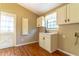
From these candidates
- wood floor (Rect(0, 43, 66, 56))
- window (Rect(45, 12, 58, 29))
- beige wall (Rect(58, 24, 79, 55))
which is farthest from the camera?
window (Rect(45, 12, 58, 29))

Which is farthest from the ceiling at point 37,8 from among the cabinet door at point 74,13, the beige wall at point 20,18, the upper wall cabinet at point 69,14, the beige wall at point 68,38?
the cabinet door at point 74,13

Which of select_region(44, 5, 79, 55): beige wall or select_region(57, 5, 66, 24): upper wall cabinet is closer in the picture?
select_region(44, 5, 79, 55): beige wall

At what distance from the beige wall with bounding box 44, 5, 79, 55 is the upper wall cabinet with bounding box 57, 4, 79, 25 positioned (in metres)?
0.29

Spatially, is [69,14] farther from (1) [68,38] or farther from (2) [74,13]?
(1) [68,38]

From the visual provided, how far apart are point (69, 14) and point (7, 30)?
9.25 feet

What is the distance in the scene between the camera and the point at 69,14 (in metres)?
2.51

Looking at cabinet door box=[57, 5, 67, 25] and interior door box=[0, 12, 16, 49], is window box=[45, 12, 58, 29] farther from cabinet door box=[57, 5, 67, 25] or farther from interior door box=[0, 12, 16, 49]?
interior door box=[0, 12, 16, 49]

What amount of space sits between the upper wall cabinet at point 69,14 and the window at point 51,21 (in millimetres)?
740

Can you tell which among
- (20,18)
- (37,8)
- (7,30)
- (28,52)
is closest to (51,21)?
(37,8)

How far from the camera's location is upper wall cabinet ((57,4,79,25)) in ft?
7.44

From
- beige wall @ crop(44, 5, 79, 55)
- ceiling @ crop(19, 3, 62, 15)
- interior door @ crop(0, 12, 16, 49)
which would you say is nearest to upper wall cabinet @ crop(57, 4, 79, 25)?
beige wall @ crop(44, 5, 79, 55)

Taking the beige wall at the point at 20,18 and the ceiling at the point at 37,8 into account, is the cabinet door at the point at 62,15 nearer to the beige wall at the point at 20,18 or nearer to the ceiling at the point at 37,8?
the ceiling at the point at 37,8

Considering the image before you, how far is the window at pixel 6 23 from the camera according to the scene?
12.7ft

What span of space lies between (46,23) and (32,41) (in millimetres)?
1145
